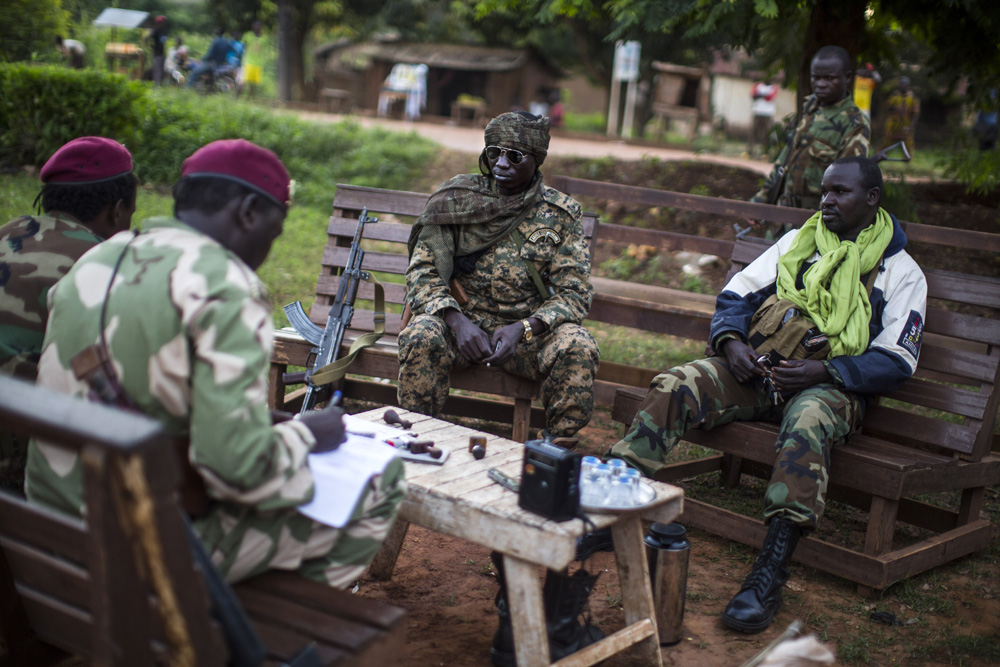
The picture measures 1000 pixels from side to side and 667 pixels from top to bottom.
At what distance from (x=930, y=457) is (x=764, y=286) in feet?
3.49

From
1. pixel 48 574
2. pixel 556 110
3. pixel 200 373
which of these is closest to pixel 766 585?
pixel 200 373

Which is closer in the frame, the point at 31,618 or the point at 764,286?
the point at 31,618

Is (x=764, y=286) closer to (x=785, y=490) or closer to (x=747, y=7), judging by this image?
(x=785, y=490)

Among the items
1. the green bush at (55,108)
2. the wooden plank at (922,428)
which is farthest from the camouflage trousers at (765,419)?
the green bush at (55,108)

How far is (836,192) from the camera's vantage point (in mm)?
4141

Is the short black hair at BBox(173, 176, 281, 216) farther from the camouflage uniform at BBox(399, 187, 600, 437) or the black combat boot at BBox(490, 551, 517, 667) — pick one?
the camouflage uniform at BBox(399, 187, 600, 437)

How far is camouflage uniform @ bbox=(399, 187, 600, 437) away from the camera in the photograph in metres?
4.23

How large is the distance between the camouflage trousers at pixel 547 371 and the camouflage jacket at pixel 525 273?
0.20 m

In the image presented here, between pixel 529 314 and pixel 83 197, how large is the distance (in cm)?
219

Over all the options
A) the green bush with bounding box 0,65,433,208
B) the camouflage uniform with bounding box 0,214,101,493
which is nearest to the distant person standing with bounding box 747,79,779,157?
the green bush with bounding box 0,65,433,208

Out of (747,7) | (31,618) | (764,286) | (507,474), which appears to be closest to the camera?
(31,618)

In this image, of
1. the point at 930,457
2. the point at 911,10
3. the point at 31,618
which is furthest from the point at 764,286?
the point at 911,10

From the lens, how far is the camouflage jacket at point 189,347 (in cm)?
195

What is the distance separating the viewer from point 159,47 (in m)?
19.3
